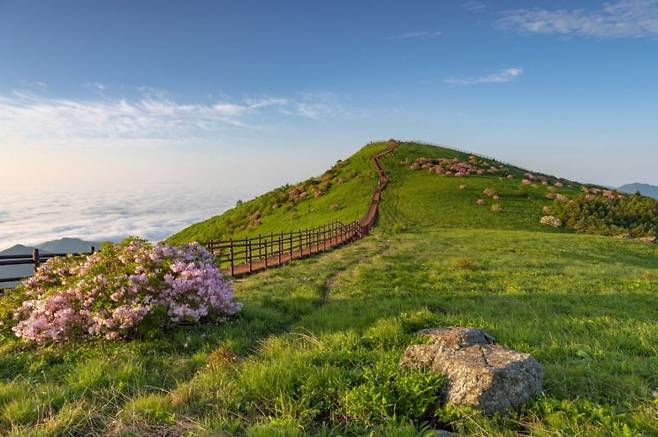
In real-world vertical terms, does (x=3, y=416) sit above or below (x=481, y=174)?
below

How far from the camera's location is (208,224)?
8088 centimetres

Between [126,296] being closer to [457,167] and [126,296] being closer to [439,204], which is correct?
[439,204]

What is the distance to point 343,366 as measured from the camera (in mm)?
7145

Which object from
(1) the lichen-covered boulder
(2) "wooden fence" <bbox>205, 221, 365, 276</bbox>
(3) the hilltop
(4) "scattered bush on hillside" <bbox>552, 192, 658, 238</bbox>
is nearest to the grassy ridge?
(3) the hilltop

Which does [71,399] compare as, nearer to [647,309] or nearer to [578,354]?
[578,354]

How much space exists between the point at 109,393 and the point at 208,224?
76.5 meters

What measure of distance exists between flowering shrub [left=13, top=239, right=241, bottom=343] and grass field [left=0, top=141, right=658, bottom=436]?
1.48 ft

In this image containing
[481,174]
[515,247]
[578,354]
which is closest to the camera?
[578,354]

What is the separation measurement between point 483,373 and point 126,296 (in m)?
8.71

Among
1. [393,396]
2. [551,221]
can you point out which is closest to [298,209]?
[551,221]

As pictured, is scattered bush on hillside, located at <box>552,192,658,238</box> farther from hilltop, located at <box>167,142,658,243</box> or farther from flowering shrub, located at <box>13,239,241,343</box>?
flowering shrub, located at <box>13,239,241,343</box>

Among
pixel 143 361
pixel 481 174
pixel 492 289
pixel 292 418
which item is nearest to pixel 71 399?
pixel 143 361

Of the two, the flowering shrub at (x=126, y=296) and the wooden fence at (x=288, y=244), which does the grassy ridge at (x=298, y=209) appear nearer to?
the wooden fence at (x=288, y=244)

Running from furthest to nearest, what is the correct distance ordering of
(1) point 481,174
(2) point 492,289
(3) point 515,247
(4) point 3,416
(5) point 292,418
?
(1) point 481,174
(3) point 515,247
(2) point 492,289
(4) point 3,416
(5) point 292,418
